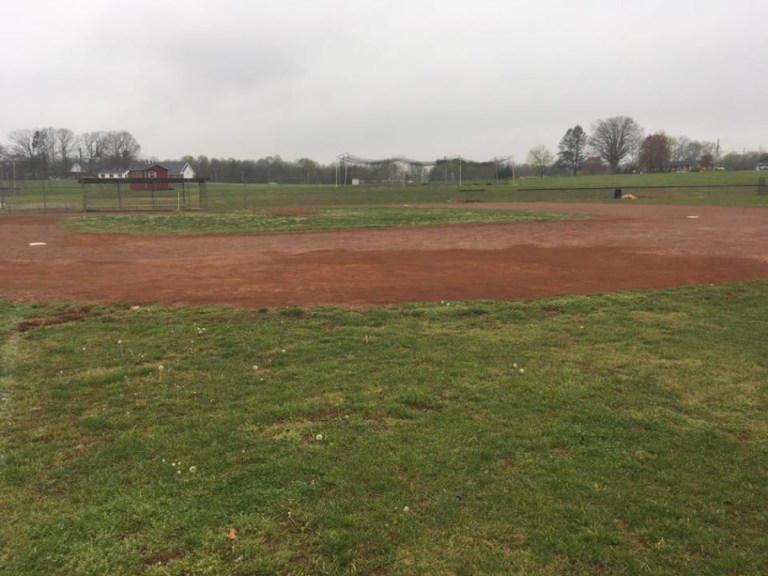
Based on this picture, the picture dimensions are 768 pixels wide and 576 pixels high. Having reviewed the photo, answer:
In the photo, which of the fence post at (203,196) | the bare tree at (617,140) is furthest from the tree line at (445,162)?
the fence post at (203,196)

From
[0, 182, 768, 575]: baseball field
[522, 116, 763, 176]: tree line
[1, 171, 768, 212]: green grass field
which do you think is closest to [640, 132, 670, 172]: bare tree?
[522, 116, 763, 176]: tree line

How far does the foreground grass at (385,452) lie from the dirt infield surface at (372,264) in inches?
126

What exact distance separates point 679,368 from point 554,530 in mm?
3521

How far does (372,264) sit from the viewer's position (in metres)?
13.8

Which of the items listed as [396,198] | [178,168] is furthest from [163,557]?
[178,168]

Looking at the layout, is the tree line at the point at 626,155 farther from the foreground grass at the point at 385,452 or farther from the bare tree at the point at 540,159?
the foreground grass at the point at 385,452

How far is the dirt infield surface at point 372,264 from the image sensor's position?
10.4m

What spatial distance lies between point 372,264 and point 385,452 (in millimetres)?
9931

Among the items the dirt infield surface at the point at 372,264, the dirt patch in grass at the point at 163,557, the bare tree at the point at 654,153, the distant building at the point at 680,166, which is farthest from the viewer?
the distant building at the point at 680,166

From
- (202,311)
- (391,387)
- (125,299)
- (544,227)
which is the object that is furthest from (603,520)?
(544,227)

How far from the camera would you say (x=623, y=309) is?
28.7 ft

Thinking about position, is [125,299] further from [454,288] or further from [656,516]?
[656,516]

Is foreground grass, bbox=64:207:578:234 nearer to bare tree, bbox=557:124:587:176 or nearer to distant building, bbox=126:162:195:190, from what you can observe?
distant building, bbox=126:162:195:190

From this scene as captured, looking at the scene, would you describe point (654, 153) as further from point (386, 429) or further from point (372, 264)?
point (386, 429)
